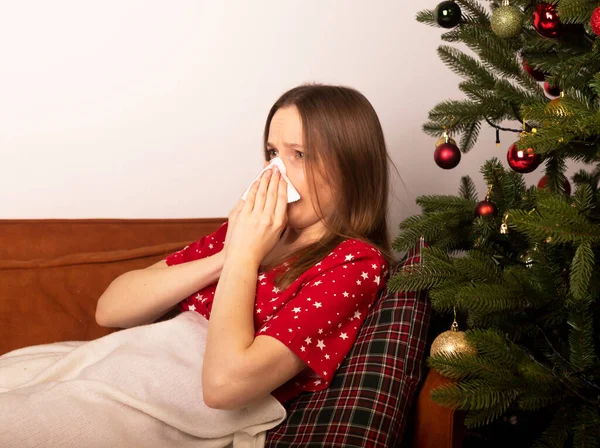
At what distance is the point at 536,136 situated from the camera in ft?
3.21

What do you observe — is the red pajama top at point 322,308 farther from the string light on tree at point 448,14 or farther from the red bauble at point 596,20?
the red bauble at point 596,20

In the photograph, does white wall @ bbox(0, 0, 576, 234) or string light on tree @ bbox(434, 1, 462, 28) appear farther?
white wall @ bbox(0, 0, 576, 234)

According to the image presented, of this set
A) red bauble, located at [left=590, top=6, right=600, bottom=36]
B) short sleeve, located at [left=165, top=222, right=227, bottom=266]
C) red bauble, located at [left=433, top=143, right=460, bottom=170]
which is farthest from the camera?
short sleeve, located at [left=165, top=222, right=227, bottom=266]

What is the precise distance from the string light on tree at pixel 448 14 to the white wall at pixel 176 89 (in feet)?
3.26

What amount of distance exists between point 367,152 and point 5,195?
1.18m

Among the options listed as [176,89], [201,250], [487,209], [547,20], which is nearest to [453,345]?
[487,209]

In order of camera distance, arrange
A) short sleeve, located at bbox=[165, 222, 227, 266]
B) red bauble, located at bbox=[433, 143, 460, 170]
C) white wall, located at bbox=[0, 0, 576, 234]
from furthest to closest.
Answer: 1. white wall, located at bbox=[0, 0, 576, 234]
2. short sleeve, located at bbox=[165, 222, 227, 266]
3. red bauble, located at bbox=[433, 143, 460, 170]

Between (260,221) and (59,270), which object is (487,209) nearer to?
(260,221)

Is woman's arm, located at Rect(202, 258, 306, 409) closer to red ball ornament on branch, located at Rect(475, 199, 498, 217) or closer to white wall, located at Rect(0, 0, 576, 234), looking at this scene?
red ball ornament on branch, located at Rect(475, 199, 498, 217)

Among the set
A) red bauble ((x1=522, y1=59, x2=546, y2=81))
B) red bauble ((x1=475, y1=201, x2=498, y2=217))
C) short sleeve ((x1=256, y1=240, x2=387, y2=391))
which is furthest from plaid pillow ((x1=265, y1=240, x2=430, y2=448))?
red bauble ((x1=522, y1=59, x2=546, y2=81))

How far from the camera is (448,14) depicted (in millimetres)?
1278

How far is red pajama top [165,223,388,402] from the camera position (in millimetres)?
1202

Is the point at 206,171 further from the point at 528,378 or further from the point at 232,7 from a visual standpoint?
the point at 528,378

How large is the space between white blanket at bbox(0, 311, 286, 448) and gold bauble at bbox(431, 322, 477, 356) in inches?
13.7
